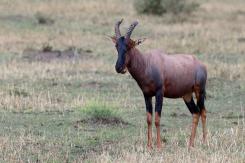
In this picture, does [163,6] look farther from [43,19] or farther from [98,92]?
[98,92]

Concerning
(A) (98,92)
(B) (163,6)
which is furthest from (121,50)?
(B) (163,6)

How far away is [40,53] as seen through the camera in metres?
24.5

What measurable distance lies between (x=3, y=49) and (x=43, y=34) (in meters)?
4.05

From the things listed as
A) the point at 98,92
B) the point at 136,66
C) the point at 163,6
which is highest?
the point at 136,66

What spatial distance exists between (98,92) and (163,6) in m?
19.2

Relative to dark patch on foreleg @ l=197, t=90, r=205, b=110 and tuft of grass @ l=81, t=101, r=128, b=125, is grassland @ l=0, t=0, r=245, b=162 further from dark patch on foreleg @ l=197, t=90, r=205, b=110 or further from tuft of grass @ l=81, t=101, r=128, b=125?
dark patch on foreleg @ l=197, t=90, r=205, b=110

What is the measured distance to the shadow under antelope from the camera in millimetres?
11398

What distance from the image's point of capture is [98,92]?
18.1m

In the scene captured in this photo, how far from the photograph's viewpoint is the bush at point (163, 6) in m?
36.4

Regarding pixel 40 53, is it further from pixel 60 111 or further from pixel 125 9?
pixel 125 9

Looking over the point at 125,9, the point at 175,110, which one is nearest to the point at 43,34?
the point at 125,9

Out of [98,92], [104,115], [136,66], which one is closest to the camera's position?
[136,66]

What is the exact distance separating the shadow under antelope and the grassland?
690 millimetres

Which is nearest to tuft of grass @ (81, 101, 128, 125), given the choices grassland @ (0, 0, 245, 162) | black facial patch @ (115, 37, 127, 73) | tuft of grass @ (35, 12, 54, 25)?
grassland @ (0, 0, 245, 162)
